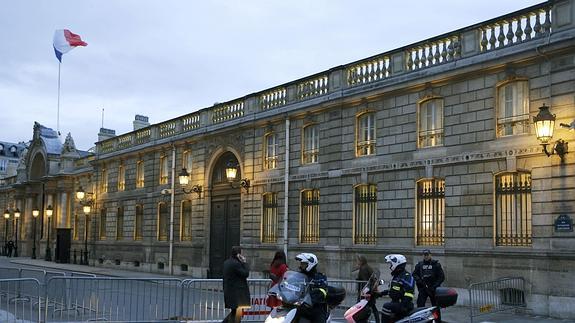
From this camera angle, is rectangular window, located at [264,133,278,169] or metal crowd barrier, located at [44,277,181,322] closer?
metal crowd barrier, located at [44,277,181,322]

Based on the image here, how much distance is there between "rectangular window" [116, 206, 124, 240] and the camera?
140ft

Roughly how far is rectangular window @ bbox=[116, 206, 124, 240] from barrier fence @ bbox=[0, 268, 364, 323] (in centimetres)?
2499

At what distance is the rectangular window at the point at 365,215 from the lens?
24281mm

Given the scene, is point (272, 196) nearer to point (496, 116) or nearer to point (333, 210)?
point (333, 210)

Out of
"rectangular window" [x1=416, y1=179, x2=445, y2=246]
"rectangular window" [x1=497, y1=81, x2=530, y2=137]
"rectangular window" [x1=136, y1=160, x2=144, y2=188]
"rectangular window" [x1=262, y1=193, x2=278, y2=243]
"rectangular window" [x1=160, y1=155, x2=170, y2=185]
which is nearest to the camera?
"rectangular window" [x1=497, y1=81, x2=530, y2=137]

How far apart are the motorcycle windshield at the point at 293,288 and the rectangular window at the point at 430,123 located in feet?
41.8

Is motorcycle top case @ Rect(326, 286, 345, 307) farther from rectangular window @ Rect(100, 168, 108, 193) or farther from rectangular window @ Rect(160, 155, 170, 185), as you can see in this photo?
rectangular window @ Rect(100, 168, 108, 193)

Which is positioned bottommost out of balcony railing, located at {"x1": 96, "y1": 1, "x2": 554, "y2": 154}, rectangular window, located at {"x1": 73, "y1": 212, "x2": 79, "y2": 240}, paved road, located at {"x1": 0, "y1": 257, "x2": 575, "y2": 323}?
paved road, located at {"x1": 0, "y1": 257, "x2": 575, "y2": 323}

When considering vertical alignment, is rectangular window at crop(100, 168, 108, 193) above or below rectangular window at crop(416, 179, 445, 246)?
above

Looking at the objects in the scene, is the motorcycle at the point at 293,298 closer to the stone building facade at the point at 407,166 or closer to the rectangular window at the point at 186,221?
the stone building facade at the point at 407,166

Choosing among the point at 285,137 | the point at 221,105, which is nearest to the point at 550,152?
the point at 285,137

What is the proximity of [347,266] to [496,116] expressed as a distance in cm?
786

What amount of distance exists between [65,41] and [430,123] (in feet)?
115

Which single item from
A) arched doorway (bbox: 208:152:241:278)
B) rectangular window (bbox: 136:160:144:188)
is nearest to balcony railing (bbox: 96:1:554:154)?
arched doorway (bbox: 208:152:241:278)
